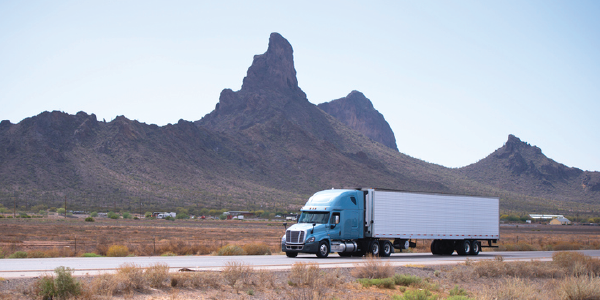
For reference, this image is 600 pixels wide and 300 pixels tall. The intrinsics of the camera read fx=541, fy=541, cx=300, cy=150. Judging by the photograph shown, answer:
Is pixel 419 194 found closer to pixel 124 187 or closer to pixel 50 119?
pixel 124 187

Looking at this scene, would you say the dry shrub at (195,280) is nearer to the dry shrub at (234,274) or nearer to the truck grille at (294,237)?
the dry shrub at (234,274)

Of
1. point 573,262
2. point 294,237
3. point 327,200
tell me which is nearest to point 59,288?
point 294,237

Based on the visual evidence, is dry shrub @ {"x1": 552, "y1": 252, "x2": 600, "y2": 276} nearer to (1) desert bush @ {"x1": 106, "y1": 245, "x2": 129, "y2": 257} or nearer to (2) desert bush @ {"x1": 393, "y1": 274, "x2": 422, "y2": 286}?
(2) desert bush @ {"x1": 393, "y1": 274, "x2": 422, "y2": 286}

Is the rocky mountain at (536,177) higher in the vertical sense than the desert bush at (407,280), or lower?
higher

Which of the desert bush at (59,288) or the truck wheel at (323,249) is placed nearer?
the desert bush at (59,288)

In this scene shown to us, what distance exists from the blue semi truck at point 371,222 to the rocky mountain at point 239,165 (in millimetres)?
79320

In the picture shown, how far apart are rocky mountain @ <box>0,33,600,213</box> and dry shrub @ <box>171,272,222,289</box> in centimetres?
8934

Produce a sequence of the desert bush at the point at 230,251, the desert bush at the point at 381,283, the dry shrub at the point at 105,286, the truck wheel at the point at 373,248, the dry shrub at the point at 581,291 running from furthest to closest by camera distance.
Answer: the desert bush at the point at 230,251, the truck wheel at the point at 373,248, the desert bush at the point at 381,283, the dry shrub at the point at 581,291, the dry shrub at the point at 105,286

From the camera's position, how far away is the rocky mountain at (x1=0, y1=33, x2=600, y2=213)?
345 ft

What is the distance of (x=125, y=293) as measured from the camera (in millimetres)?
14102

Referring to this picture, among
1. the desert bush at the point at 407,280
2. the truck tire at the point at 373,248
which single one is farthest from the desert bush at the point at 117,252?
the desert bush at the point at 407,280

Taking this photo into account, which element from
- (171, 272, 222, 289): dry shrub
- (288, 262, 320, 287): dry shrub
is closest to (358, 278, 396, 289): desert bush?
(288, 262, 320, 287): dry shrub

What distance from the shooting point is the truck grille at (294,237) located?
26641 mm

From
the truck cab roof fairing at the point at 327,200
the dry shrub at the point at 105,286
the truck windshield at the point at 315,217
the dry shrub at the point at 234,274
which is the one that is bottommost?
the dry shrub at the point at 234,274
